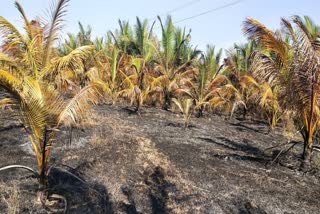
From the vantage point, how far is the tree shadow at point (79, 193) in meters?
6.34

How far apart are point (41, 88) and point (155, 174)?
292 cm

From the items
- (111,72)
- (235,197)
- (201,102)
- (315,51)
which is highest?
(315,51)

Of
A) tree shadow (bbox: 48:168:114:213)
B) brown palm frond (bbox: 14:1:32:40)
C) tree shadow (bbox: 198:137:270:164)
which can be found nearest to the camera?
tree shadow (bbox: 48:168:114:213)

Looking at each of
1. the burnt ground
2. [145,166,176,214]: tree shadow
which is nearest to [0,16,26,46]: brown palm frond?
A: the burnt ground

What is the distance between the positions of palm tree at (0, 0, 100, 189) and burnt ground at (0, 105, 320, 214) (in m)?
0.68

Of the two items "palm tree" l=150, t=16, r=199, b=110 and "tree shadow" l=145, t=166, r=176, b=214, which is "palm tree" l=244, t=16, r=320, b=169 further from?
"palm tree" l=150, t=16, r=199, b=110

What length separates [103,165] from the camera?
7902 millimetres

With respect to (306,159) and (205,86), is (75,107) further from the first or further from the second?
(205,86)

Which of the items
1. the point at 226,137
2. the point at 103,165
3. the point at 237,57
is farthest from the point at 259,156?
the point at 237,57

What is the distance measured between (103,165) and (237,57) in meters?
12.1

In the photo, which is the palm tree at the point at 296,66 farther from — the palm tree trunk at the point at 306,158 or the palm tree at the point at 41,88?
the palm tree at the point at 41,88

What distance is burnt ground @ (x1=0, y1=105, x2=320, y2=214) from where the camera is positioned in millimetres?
6590

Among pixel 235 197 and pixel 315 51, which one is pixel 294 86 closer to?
pixel 315 51

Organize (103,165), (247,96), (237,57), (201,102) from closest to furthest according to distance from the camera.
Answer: (103,165)
(201,102)
(247,96)
(237,57)
